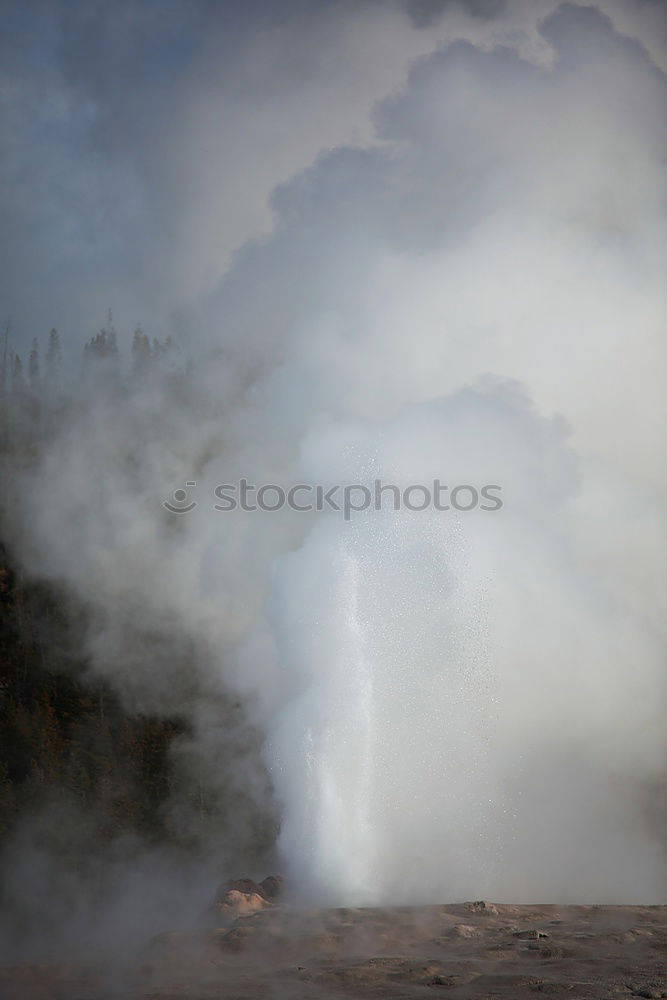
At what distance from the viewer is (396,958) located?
6430mm

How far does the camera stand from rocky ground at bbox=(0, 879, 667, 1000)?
5.67 m

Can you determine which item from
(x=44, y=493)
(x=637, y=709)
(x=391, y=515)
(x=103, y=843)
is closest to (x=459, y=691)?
(x=391, y=515)

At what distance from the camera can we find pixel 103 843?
1638 cm

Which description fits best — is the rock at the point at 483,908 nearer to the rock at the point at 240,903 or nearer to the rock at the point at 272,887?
the rock at the point at 240,903

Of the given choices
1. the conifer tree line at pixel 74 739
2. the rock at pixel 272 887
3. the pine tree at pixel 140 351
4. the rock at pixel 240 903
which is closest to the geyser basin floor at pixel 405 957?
the rock at pixel 240 903

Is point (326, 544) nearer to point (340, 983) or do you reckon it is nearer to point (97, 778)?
point (340, 983)

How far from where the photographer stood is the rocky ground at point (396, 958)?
5668mm

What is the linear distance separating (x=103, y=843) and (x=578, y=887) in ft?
32.5

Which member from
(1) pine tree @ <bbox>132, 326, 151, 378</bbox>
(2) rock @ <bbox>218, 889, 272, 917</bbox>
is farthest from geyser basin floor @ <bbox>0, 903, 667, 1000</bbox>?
(1) pine tree @ <bbox>132, 326, 151, 378</bbox>

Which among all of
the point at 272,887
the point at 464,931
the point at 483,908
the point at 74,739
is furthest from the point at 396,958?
the point at 74,739

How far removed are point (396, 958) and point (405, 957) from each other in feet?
0.29

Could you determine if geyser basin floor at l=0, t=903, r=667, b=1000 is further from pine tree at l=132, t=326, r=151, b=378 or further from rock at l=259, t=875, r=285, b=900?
pine tree at l=132, t=326, r=151, b=378

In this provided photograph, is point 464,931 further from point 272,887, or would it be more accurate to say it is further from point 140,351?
point 140,351

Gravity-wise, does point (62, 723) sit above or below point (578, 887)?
above
